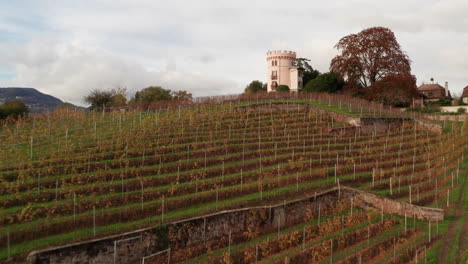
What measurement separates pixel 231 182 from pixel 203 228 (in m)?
4.83

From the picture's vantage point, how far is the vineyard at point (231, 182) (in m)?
12.4

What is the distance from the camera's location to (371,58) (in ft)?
145

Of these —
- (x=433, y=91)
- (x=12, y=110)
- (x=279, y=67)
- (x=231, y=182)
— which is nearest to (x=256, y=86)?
(x=279, y=67)

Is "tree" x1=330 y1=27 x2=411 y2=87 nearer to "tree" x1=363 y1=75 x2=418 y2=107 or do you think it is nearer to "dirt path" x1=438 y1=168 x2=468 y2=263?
"tree" x1=363 y1=75 x2=418 y2=107

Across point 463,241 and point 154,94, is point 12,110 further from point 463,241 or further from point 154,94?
point 463,241

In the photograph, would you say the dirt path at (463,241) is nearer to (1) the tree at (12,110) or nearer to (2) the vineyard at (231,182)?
(2) the vineyard at (231,182)

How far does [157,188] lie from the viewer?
16391 mm

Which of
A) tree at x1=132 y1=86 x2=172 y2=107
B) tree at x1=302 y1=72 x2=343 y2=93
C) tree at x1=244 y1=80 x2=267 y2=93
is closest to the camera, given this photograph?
tree at x1=132 y1=86 x2=172 y2=107

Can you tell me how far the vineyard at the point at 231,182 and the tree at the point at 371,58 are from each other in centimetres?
1626

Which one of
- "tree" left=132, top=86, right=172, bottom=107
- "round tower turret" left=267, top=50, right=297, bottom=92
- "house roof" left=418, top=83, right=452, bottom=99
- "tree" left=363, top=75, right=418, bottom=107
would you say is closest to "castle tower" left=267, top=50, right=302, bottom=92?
"round tower turret" left=267, top=50, right=297, bottom=92

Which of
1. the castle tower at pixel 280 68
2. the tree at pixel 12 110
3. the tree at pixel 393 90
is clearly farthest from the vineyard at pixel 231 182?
the castle tower at pixel 280 68

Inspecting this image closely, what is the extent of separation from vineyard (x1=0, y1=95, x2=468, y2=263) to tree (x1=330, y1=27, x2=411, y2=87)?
1626 cm

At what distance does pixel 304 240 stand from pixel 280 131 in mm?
14755

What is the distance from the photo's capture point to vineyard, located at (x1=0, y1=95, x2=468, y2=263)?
12.4 m
